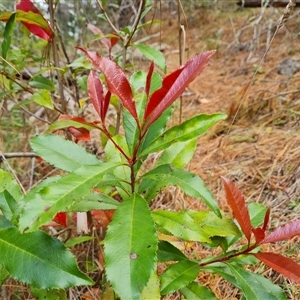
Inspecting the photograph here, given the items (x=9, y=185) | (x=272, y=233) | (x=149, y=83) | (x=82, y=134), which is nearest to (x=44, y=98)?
(x=82, y=134)

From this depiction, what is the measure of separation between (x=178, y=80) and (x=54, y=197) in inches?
13.1

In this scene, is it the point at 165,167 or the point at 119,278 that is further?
the point at 165,167

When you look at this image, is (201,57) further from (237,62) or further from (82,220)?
(237,62)

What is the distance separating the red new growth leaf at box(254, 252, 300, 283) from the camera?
817 millimetres

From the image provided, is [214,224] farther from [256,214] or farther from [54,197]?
[54,197]

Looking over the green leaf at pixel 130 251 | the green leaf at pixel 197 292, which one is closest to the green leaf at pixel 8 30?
the green leaf at pixel 130 251

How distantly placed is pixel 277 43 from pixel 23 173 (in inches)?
113

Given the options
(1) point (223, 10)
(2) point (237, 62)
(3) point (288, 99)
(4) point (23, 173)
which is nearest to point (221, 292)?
(4) point (23, 173)

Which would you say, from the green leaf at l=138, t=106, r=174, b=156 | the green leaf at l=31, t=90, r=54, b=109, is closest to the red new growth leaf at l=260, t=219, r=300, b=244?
the green leaf at l=138, t=106, r=174, b=156

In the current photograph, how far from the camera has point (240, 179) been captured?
1659 millimetres

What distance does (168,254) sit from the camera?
96 centimetres

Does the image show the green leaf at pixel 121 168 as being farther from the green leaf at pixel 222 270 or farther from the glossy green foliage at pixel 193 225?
the green leaf at pixel 222 270

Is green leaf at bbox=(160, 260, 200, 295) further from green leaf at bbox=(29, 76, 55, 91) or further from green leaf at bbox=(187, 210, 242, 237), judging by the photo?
green leaf at bbox=(29, 76, 55, 91)

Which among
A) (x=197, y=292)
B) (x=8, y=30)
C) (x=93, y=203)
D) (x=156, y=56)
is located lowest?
(x=197, y=292)
